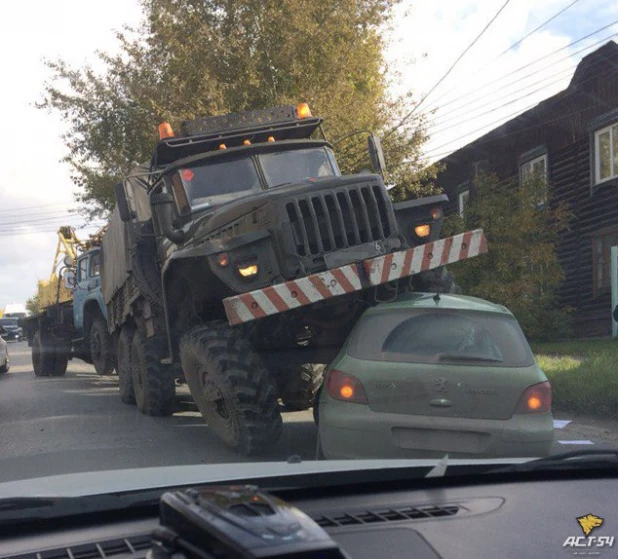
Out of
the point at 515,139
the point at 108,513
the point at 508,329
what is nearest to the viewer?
the point at 108,513

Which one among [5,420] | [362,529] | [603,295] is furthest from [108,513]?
[603,295]

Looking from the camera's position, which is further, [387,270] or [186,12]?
[186,12]

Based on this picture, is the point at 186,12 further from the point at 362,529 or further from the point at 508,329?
the point at 362,529

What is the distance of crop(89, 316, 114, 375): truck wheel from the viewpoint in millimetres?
14336

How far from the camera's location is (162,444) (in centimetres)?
825

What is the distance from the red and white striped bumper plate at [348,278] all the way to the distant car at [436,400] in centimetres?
119

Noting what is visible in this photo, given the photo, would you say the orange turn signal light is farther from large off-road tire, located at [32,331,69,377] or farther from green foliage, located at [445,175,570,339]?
large off-road tire, located at [32,331,69,377]

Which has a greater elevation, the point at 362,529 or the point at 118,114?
the point at 118,114

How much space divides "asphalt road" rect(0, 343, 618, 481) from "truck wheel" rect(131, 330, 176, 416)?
0.55 feet

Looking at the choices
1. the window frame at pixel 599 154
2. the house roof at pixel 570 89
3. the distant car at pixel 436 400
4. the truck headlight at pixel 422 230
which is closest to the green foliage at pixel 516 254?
the window frame at pixel 599 154

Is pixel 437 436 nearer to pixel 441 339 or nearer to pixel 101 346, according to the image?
pixel 441 339

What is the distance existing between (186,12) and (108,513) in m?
17.6

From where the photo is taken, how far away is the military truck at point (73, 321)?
15070 mm

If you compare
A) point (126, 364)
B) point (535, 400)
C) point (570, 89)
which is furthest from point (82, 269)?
point (570, 89)
